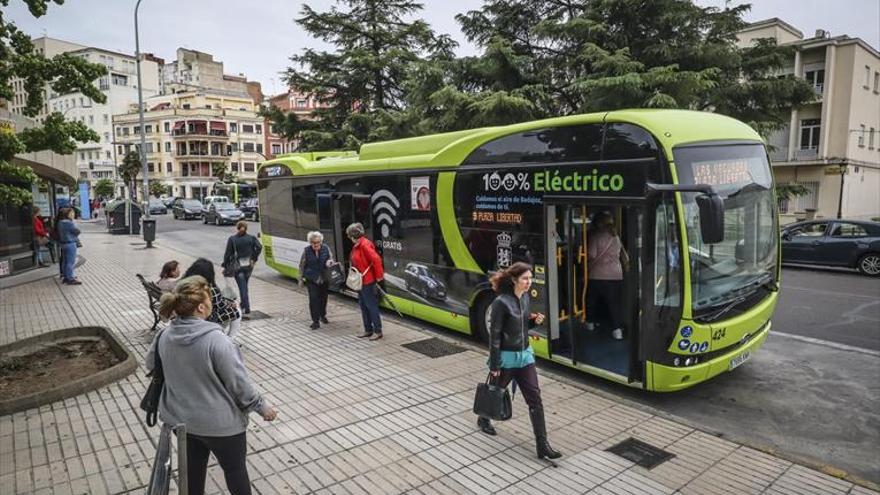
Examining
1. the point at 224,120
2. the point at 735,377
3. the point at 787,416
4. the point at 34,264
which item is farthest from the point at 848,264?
the point at 224,120

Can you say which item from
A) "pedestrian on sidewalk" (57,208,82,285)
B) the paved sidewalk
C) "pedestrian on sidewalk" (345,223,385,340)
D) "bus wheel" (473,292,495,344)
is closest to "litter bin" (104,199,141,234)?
"pedestrian on sidewalk" (57,208,82,285)

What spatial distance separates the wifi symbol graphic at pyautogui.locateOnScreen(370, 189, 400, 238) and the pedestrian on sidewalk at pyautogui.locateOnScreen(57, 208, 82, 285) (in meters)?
7.86

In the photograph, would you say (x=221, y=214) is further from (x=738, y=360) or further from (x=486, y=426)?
(x=738, y=360)

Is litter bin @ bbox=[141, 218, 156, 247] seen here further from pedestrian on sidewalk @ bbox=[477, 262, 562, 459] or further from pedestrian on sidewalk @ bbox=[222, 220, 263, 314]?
pedestrian on sidewalk @ bbox=[477, 262, 562, 459]

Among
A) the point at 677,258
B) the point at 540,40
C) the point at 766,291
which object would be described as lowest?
the point at 766,291

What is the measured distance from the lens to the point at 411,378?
22.9 ft

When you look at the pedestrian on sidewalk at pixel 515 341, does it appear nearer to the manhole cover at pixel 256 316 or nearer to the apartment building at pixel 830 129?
the manhole cover at pixel 256 316

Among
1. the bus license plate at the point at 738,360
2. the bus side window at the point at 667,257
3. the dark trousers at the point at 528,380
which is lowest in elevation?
the bus license plate at the point at 738,360

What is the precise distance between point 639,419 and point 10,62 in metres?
7.80

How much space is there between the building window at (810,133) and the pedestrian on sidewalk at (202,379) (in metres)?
37.7

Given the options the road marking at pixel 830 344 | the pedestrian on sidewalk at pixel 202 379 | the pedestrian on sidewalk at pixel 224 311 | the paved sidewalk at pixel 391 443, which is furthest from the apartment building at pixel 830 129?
the pedestrian on sidewalk at pixel 202 379

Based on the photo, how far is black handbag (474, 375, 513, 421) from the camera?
192 inches

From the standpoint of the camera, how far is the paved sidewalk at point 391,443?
452 cm

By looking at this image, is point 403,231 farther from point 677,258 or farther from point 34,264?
point 34,264
